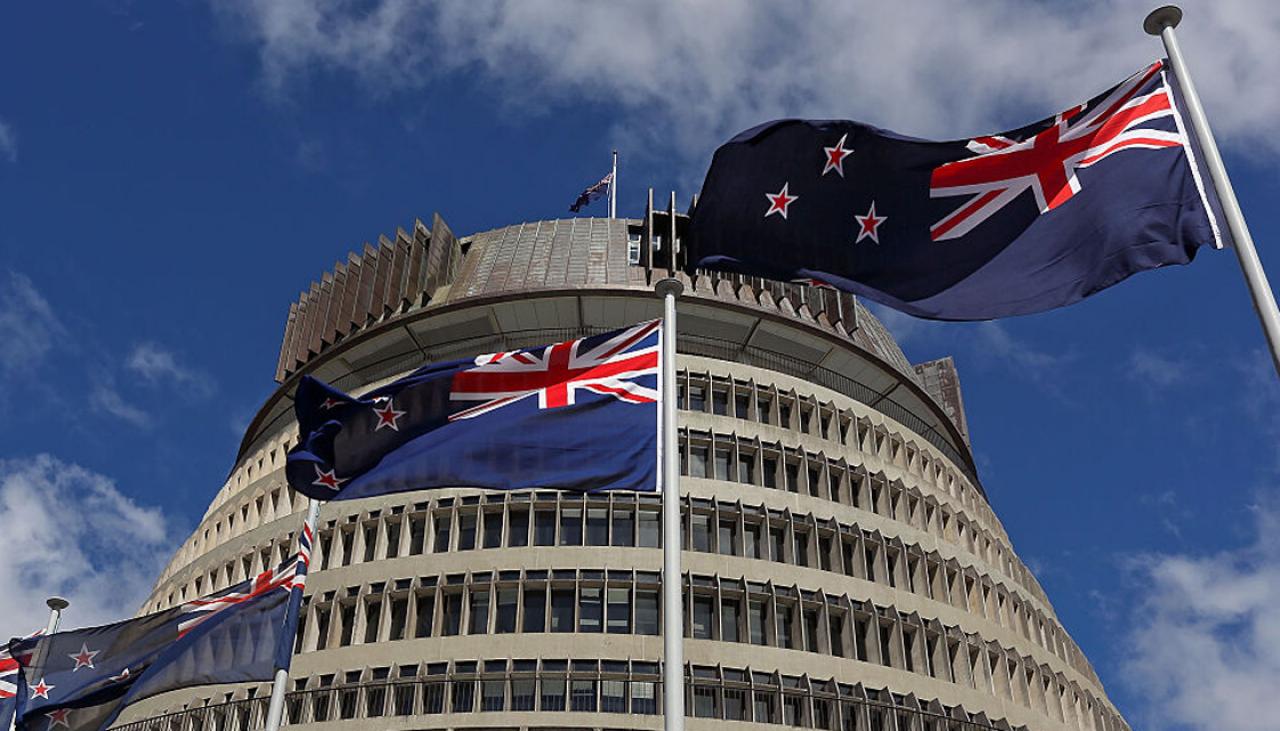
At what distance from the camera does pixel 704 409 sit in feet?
162

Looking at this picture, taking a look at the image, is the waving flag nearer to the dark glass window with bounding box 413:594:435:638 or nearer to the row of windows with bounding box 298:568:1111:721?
the row of windows with bounding box 298:568:1111:721

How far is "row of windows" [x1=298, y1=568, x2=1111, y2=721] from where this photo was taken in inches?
1634

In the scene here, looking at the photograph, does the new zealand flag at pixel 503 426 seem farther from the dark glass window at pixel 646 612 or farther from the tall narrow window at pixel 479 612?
the dark glass window at pixel 646 612

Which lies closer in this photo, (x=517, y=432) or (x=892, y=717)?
(x=517, y=432)

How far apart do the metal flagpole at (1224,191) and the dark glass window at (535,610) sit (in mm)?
30868

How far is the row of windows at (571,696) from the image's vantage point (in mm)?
38750

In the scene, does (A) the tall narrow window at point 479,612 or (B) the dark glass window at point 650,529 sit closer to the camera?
(A) the tall narrow window at point 479,612

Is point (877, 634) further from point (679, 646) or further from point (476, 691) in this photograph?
point (679, 646)

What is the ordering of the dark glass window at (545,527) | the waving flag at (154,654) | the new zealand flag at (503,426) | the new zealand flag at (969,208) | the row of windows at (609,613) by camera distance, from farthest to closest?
the dark glass window at (545,527) < the row of windows at (609,613) < the waving flag at (154,654) < the new zealand flag at (503,426) < the new zealand flag at (969,208)

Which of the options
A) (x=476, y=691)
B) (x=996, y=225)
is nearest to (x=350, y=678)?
(x=476, y=691)

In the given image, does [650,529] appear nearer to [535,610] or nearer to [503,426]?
[535,610]

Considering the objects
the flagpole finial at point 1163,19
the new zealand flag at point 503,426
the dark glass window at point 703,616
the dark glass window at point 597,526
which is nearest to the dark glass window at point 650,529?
the dark glass window at point 597,526

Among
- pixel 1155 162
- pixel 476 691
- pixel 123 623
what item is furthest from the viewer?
pixel 476 691

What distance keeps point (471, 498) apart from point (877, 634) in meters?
17.1
